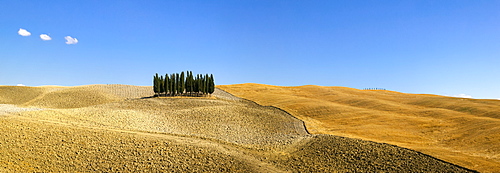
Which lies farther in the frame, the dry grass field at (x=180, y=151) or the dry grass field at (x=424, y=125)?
the dry grass field at (x=424, y=125)

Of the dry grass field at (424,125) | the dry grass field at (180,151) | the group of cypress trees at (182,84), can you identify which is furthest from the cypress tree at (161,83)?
the dry grass field at (180,151)

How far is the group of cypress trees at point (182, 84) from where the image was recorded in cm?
5391

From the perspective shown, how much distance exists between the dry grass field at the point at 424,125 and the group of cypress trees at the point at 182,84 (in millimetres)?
13414

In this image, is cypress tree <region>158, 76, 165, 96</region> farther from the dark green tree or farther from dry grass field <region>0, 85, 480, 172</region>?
dry grass field <region>0, 85, 480, 172</region>

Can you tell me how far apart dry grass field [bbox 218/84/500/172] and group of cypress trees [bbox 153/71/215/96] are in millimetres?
13414

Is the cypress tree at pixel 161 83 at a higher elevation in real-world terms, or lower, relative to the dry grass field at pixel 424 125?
higher

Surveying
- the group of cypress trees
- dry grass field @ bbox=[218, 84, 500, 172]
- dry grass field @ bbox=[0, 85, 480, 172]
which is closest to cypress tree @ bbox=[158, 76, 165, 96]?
the group of cypress trees

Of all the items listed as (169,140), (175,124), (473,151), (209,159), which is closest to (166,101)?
(175,124)

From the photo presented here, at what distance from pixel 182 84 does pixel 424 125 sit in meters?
37.9

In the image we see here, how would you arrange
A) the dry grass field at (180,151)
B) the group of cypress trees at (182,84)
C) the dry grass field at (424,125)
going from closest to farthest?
the dry grass field at (180,151) → the dry grass field at (424,125) → the group of cypress trees at (182,84)

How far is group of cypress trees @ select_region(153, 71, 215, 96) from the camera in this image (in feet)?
177

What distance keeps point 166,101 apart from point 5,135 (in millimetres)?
27525

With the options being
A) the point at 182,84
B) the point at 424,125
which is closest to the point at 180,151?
the point at 424,125

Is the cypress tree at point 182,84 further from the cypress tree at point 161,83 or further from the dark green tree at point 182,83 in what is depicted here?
the cypress tree at point 161,83
